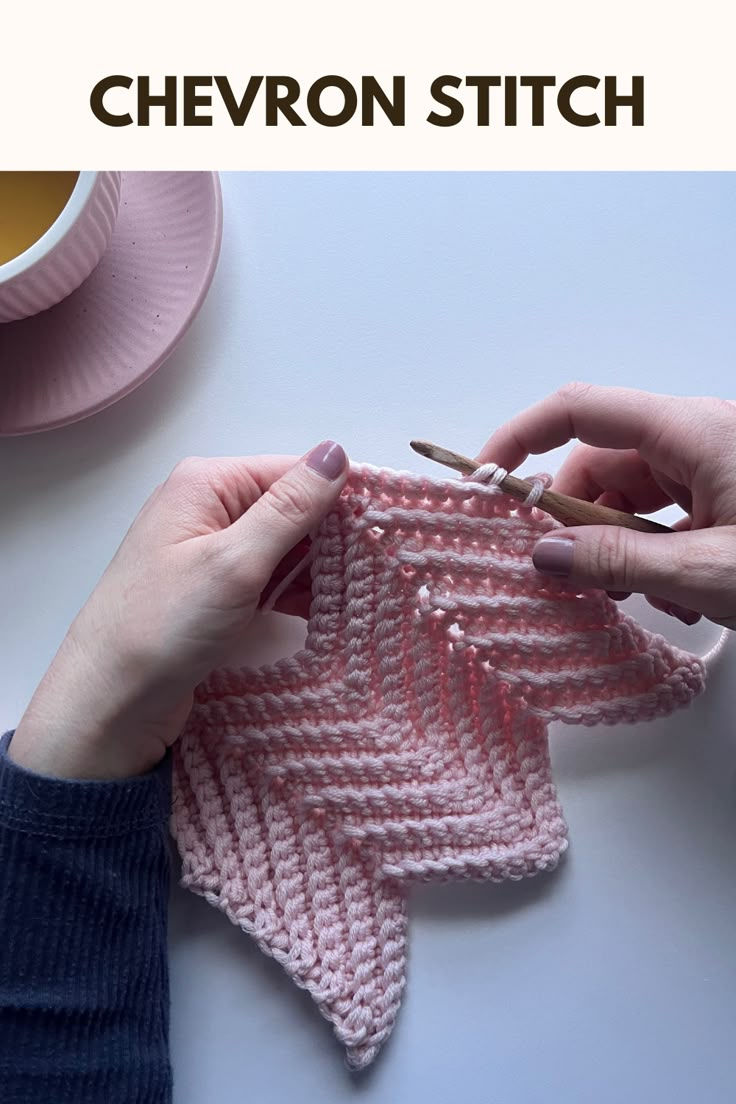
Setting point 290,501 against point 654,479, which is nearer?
point 290,501

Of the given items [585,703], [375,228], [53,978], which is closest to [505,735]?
[585,703]

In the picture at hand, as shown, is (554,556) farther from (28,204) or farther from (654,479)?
(28,204)

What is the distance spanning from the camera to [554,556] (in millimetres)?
832

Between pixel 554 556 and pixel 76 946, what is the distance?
0.55 metres

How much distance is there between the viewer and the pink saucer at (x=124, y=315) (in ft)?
3.15

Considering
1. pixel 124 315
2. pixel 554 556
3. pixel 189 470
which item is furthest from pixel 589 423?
pixel 124 315

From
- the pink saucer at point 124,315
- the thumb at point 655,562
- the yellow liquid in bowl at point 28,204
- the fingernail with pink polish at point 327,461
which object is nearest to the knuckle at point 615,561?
the thumb at point 655,562

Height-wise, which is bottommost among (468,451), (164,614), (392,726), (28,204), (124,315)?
(392,726)

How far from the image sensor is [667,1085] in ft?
2.91

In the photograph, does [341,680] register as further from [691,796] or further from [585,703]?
[691,796]

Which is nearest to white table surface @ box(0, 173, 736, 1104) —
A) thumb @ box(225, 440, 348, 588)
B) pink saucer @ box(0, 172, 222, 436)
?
pink saucer @ box(0, 172, 222, 436)

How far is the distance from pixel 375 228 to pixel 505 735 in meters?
0.58

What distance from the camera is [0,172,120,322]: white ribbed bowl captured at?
833mm

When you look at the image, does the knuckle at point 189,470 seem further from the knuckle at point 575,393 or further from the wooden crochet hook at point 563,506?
the knuckle at point 575,393
